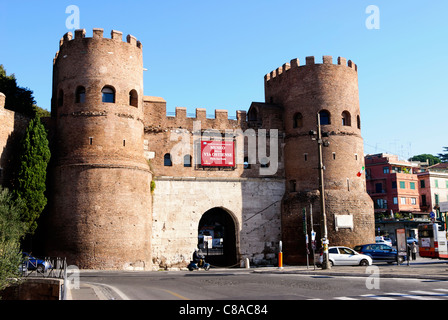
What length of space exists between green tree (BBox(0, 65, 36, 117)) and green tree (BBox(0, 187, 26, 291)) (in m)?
12.8

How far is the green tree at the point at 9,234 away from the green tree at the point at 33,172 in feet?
1.93

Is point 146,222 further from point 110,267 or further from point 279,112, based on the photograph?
point 279,112

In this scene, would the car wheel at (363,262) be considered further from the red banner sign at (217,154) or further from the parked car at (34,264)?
the parked car at (34,264)

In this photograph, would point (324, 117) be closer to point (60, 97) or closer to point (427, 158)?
point (60, 97)

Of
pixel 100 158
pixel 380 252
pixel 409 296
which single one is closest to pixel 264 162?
pixel 380 252

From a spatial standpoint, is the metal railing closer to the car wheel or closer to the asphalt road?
the asphalt road

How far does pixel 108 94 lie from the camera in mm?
31922

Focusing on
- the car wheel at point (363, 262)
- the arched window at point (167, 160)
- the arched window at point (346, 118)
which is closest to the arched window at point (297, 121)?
the arched window at point (346, 118)

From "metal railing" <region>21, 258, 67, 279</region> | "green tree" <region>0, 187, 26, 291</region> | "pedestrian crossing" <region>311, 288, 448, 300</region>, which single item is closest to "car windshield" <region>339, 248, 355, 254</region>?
"pedestrian crossing" <region>311, 288, 448, 300</region>

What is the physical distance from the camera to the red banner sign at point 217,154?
35.2 m
